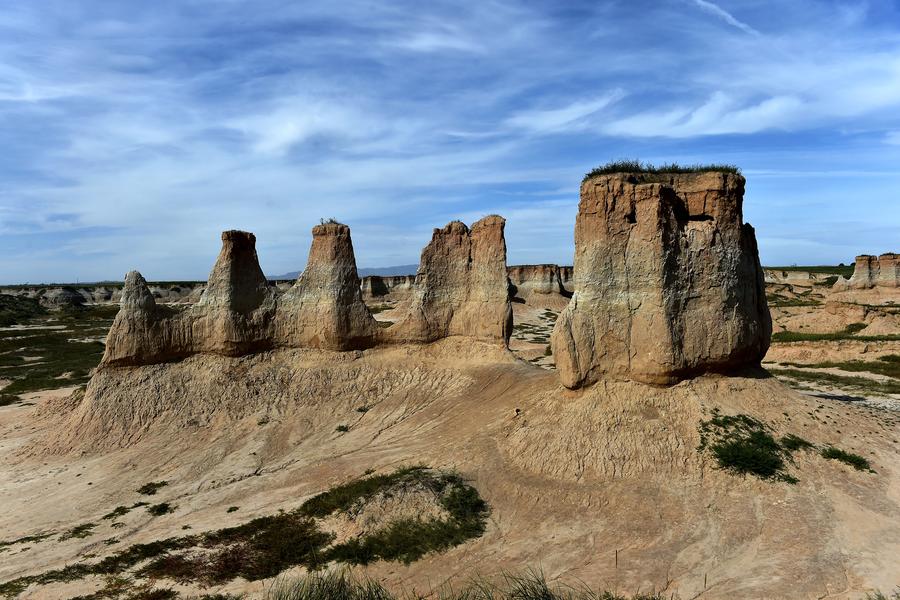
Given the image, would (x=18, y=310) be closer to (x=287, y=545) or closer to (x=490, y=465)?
(x=287, y=545)

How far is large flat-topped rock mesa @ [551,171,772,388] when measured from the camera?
13.8m

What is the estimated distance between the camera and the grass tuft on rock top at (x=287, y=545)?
10.8 m

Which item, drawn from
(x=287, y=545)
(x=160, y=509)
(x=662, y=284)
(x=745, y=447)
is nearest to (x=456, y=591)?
(x=287, y=545)

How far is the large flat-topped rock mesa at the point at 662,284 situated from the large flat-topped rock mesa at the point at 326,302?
372 inches

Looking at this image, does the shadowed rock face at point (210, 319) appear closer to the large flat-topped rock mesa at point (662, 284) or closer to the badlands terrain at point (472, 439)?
the badlands terrain at point (472, 439)

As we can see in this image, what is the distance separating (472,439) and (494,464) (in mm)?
1625

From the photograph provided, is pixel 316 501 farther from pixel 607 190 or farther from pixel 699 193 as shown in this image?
pixel 699 193

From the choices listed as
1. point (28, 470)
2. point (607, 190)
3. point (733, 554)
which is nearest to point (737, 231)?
point (607, 190)

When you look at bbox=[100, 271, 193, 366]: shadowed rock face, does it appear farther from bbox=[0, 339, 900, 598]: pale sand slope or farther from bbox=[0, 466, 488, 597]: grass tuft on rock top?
bbox=[0, 466, 488, 597]: grass tuft on rock top

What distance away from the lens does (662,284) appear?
45.4ft

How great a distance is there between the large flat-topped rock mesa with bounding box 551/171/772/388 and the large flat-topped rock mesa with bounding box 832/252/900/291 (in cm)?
4979

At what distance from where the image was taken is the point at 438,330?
898 inches

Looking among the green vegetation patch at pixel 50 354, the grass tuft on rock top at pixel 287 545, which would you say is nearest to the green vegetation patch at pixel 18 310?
the green vegetation patch at pixel 50 354

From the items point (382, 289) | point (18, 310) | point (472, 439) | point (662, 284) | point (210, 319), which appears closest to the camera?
point (662, 284)
